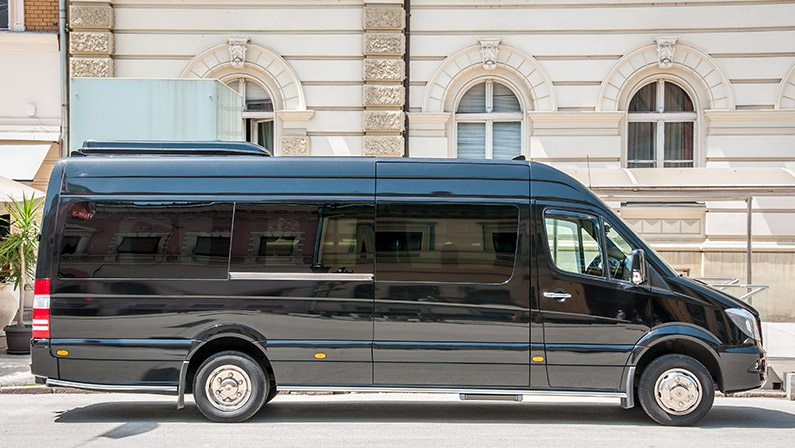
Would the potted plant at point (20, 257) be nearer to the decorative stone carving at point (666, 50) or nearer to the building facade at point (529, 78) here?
the building facade at point (529, 78)

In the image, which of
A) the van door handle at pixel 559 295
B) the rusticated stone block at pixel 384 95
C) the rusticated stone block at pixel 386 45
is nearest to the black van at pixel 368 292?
the van door handle at pixel 559 295

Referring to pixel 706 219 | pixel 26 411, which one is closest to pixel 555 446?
pixel 26 411

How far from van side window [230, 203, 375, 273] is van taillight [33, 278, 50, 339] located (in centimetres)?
173

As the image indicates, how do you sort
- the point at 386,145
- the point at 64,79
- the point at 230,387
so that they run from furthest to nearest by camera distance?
1. the point at 64,79
2. the point at 386,145
3. the point at 230,387

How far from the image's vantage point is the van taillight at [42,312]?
25.0ft

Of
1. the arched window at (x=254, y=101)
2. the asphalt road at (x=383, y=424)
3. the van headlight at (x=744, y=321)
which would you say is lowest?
the asphalt road at (x=383, y=424)

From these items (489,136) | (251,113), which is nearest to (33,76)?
(251,113)

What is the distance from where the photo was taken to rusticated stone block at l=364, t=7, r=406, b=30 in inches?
586

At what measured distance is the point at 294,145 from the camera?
15.0m

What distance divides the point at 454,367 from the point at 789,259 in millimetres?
9399

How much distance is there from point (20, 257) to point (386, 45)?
23.4 feet

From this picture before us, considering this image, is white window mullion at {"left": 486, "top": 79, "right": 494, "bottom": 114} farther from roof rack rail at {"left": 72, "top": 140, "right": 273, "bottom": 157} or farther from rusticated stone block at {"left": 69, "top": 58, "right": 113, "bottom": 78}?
roof rack rail at {"left": 72, "top": 140, "right": 273, "bottom": 157}

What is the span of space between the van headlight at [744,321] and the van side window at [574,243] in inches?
48.7

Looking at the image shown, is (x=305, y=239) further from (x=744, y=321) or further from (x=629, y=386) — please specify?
(x=744, y=321)
